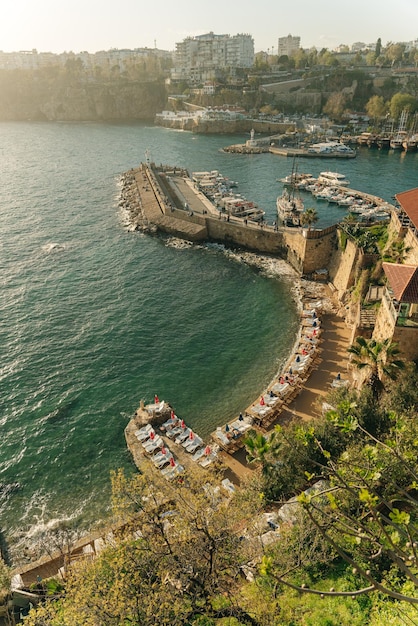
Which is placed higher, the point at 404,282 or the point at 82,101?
the point at 82,101

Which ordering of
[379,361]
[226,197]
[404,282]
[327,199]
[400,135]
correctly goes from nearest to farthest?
[404,282] → [379,361] → [226,197] → [327,199] → [400,135]

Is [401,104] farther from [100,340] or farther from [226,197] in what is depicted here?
[100,340]

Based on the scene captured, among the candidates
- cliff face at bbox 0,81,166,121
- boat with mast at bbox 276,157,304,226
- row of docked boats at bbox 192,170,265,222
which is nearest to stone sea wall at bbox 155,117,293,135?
cliff face at bbox 0,81,166,121

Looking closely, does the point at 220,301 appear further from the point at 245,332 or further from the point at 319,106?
→ the point at 319,106

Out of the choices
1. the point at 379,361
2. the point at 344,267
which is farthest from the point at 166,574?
the point at 344,267

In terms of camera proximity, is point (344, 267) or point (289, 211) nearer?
point (344, 267)

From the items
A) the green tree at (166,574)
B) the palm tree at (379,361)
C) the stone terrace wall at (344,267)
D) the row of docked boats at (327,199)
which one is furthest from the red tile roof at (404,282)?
the row of docked boats at (327,199)
